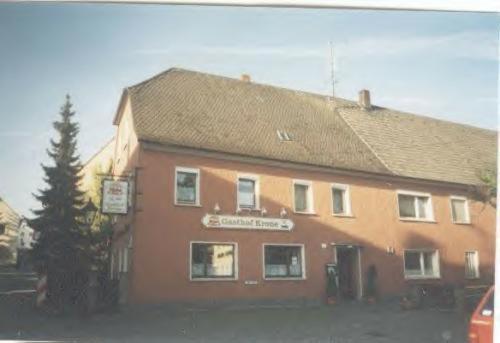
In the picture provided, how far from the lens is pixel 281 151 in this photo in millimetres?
17641

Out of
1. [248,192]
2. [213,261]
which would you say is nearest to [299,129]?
[248,192]

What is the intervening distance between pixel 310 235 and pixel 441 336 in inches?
282

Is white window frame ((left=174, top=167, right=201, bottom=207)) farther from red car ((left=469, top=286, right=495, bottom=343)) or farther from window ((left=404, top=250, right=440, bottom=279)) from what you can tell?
red car ((left=469, top=286, right=495, bottom=343))

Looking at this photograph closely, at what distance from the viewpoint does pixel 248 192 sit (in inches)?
657

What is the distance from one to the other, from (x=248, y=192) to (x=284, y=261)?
8.64 feet

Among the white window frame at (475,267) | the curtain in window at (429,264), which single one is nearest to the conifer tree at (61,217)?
the curtain in window at (429,264)

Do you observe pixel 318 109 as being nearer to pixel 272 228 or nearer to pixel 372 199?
pixel 372 199

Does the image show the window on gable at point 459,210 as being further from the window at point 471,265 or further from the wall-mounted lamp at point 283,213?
the wall-mounted lamp at point 283,213

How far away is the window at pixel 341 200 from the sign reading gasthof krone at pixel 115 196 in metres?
7.78

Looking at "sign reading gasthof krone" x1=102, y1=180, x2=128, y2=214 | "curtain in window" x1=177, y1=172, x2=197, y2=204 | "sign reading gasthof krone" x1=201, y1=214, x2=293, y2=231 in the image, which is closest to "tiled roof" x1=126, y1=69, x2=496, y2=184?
"curtain in window" x1=177, y1=172, x2=197, y2=204

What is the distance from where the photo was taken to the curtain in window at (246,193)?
16.4 m

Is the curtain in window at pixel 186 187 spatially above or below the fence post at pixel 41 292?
above

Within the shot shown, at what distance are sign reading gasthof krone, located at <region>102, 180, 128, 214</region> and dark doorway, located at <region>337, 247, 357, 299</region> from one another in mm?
8151

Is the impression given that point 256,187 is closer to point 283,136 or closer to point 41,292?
point 283,136
